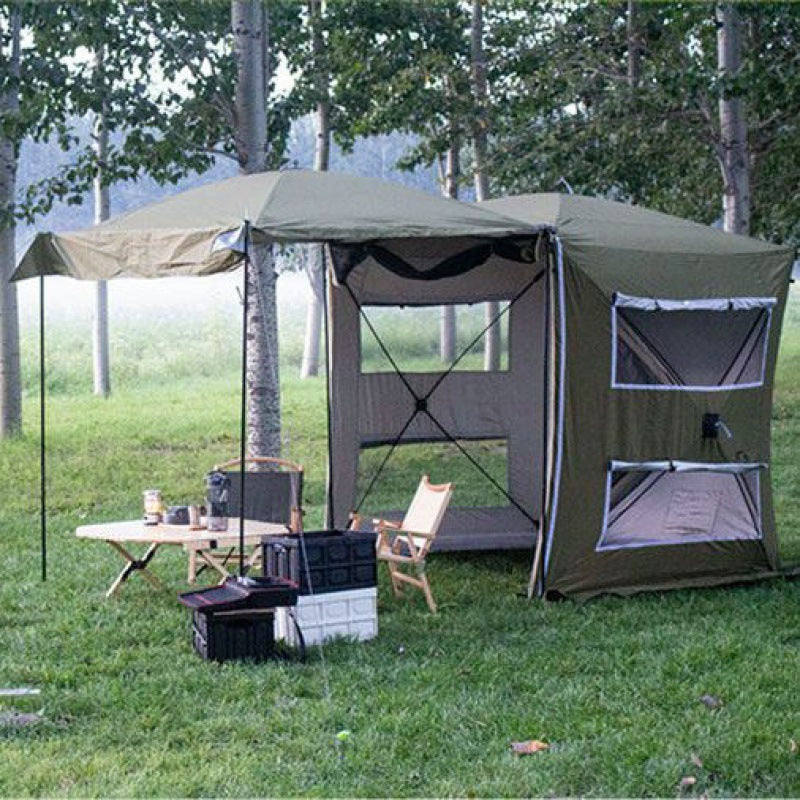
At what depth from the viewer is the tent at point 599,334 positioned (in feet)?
23.3

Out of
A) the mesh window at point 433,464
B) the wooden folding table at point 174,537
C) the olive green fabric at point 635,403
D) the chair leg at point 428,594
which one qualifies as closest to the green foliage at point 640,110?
the olive green fabric at point 635,403

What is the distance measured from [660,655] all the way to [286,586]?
1.63 metres

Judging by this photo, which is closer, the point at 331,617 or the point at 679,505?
the point at 331,617

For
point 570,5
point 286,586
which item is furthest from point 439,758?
point 570,5

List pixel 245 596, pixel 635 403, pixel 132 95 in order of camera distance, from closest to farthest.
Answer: pixel 245 596, pixel 635 403, pixel 132 95

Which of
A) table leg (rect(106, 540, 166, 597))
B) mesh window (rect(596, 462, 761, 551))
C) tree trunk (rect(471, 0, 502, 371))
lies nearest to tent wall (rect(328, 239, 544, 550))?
mesh window (rect(596, 462, 761, 551))

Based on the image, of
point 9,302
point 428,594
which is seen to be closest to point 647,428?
point 428,594

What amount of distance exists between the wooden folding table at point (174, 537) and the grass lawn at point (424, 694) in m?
0.19

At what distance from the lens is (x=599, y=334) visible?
7668 mm

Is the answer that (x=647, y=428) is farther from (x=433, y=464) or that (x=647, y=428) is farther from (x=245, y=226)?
(x=245, y=226)

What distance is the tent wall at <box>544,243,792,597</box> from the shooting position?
762cm

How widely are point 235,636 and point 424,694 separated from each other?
944 mm

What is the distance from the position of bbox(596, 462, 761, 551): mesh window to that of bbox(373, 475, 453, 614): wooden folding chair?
2.99ft

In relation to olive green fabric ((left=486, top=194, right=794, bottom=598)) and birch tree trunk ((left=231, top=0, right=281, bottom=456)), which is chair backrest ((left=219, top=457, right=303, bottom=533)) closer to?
olive green fabric ((left=486, top=194, right=794, bottom=598))
